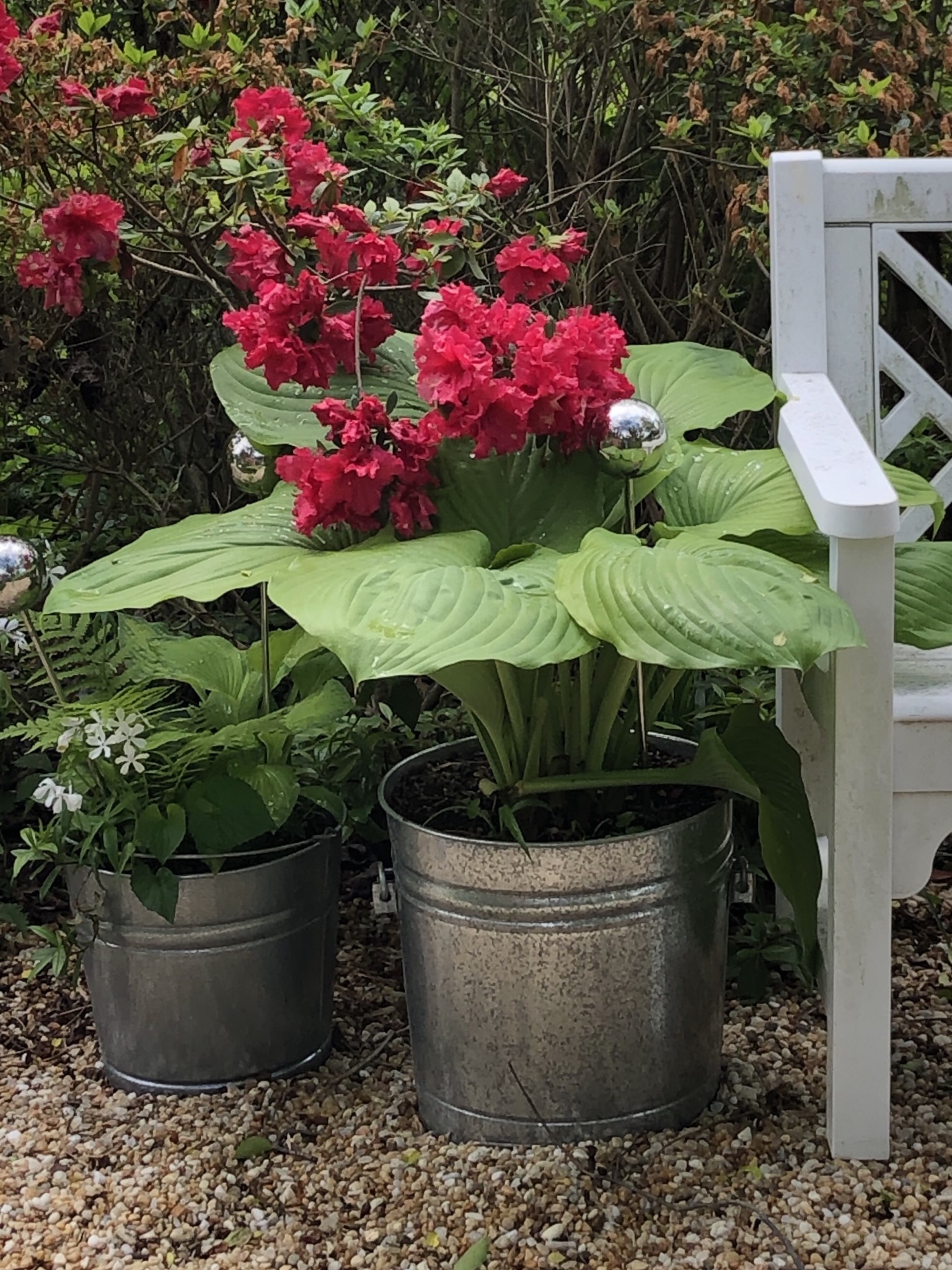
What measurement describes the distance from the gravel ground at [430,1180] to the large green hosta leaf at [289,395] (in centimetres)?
79

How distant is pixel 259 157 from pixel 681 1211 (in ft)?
4.04

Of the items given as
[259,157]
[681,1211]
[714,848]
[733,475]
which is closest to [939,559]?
[733,475]

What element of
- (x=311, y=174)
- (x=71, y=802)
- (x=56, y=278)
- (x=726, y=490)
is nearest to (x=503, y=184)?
(x=311, y=174)

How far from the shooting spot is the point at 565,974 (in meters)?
1.42

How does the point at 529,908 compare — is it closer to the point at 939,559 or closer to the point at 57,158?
the point at 939,559

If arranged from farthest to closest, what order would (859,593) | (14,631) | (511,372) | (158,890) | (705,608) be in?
(14,631) → (158,890) → (511,372) → (859,593) → (705,608)

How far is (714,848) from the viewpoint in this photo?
1.48 meters

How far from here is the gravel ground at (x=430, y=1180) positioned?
53.5 inches

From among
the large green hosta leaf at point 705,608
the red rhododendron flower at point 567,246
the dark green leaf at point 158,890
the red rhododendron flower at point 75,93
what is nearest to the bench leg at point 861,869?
the large green hosta leaf at point 705,608

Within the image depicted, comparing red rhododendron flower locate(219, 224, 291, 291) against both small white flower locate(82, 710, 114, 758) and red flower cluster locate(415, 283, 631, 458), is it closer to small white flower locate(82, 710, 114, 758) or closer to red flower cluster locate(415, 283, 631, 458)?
red flower cluster locate(415, 283, 631, 458)

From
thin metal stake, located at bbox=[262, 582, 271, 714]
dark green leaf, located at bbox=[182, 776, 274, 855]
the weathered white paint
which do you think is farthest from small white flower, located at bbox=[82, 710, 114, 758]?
the weathered white paint

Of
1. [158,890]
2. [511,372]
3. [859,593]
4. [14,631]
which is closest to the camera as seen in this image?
[859,593]

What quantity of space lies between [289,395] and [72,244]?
32 centimetres

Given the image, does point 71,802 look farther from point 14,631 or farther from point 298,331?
point 298,331
